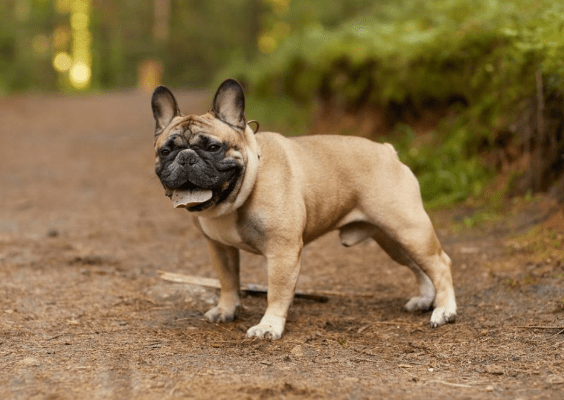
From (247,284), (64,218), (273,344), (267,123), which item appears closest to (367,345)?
(273,344)

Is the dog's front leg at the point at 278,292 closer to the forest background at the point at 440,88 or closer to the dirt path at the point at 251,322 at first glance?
the dirt path at the point at 251,322

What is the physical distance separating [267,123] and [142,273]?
10.2 metres

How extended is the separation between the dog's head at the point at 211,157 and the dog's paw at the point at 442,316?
5.56ft

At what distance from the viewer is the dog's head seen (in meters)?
4.27

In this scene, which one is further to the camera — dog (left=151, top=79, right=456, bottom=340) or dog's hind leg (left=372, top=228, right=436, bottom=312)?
dog's hind leg (left=372, top=228, right=436, bottom=312)

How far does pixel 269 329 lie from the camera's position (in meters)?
4.56

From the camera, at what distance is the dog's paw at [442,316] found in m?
4.92

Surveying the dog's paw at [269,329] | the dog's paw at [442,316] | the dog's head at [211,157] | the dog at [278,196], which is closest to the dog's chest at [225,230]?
the dog at [278,196]

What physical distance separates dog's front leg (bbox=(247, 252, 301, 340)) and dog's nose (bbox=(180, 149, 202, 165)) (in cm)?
87

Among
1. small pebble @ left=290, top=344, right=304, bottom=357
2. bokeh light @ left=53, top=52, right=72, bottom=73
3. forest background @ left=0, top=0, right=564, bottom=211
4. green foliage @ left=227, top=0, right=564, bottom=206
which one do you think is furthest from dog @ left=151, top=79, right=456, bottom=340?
bokeh light @ left=53, top=52, right=72, bottom=73

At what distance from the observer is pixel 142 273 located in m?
6.53

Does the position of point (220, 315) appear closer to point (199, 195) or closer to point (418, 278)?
point (199, 195)

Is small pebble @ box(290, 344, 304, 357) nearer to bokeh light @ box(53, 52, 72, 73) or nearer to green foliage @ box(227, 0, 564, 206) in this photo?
green foliage @ box(227, 0, 564, 206)

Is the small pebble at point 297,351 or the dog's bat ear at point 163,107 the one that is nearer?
the small pebble at point 297,351
